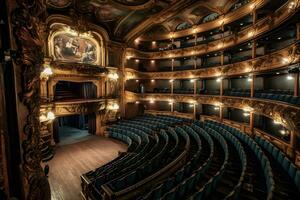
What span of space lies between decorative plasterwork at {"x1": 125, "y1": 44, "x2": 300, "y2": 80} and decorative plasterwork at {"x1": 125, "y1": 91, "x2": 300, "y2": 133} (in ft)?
5.95

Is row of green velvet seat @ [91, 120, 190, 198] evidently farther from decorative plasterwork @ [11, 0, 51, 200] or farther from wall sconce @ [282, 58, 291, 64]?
wall sconce @ [282, 58, 291, 64]

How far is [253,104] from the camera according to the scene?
974cm

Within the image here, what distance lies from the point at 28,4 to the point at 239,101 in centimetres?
1210

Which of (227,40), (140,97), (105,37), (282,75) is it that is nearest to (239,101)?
(282,75)

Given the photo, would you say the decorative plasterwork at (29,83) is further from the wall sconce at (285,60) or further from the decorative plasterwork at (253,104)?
the wall sconce at (285,60)

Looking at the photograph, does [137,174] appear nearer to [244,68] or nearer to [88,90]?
[244,68]

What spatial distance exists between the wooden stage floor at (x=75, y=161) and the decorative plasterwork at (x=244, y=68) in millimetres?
7487

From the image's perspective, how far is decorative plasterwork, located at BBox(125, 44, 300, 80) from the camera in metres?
6.91

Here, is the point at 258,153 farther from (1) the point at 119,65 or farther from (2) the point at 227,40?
(1) the point at 119,65

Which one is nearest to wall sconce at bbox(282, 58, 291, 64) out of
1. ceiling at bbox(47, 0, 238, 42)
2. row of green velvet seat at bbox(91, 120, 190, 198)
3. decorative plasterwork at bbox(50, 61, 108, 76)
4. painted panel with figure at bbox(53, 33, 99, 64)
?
ceiling at bbox(47, 0, 238, 42)

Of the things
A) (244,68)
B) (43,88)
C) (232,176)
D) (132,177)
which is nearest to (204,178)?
(232,176)

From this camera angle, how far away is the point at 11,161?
6.07 feet

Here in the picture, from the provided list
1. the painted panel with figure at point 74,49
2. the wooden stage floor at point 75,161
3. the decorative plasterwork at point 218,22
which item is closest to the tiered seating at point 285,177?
the wooden stage floor at point 75,161

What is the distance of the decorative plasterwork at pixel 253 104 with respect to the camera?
6275 millimetres
